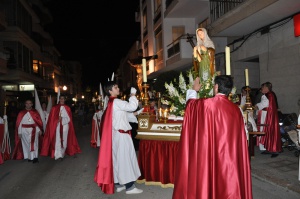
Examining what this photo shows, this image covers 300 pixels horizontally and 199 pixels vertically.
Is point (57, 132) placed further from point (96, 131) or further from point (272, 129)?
point (272, 129)

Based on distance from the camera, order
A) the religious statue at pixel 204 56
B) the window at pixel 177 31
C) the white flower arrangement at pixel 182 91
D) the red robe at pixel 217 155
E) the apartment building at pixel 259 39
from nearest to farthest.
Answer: the red robe at pixel 217 155 → the white flower arrangement at pixel 182 91 → the religious statue at pixel 204 56 → the apartment building at pixel 259 39 → the window at pixel 177 31

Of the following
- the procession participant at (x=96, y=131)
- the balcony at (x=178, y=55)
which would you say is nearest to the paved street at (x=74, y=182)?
the procession participant at (x=96, y=131)

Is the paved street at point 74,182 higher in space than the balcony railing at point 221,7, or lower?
lower

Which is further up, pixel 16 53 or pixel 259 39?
pixel 16 53

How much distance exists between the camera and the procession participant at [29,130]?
31.0 feet

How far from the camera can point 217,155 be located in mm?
3723

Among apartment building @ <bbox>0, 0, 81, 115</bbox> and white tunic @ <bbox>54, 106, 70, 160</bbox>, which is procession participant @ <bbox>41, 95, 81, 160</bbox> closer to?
white tunic @ <bbox>54, 106, 70, 160</bbox>

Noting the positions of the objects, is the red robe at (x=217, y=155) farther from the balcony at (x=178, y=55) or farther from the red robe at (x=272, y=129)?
the balcony at (x=178, y=55)

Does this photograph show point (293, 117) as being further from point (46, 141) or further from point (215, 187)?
point (46, 141)

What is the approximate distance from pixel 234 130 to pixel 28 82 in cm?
2898

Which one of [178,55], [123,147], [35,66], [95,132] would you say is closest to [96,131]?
[95,132]

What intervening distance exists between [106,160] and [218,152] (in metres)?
2.59

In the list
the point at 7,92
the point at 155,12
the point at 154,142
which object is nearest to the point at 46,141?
the point at 154,142

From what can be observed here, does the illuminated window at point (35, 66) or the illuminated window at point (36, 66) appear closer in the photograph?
the illuminated window at point (36, 66)
